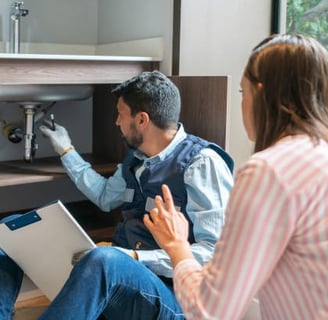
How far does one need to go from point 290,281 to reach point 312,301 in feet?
0.14

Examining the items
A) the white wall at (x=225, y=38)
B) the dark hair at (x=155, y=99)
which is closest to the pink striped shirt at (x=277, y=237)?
the dark hair at (x=155, y=99)

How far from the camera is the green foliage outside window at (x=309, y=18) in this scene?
6.55 feet

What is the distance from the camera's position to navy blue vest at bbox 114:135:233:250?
1532mm

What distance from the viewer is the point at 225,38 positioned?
1975mm

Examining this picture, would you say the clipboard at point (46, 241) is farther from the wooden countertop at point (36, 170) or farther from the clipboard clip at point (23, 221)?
the wooden countertop at point (36, 170)

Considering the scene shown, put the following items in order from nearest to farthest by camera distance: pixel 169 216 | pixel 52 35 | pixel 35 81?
pixel 169 216
pixel 35 81
pixel 52 35

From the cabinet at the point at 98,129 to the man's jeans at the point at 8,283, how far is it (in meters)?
0.28

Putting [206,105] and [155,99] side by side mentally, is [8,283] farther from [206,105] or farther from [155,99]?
[206,105]

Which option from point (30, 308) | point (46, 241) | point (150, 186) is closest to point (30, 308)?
point (30, 308)

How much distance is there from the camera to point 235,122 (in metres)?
2.02

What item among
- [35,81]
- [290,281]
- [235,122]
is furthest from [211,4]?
[290,281]

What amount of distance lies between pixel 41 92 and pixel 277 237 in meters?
1.19

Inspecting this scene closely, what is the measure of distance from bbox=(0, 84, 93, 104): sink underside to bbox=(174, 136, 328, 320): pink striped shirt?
1.08 m

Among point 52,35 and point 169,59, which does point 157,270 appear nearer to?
point 169,59
